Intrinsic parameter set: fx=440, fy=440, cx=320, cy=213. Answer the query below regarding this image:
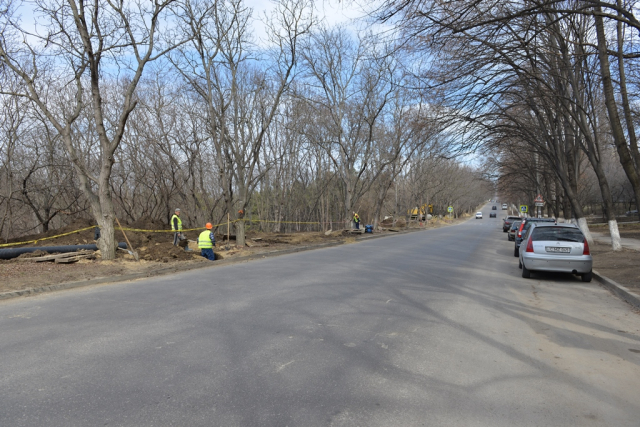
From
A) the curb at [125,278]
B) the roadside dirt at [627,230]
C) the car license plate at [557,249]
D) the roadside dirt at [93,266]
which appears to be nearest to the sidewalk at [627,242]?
the roadside dirt at [627,230]

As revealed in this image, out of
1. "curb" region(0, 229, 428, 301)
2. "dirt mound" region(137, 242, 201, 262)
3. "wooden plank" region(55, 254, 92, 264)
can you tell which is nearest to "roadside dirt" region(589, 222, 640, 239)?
"curb" region(0, 229, 428, 301)

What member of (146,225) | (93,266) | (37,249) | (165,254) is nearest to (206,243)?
(165,254)

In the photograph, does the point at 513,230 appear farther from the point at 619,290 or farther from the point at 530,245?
the point at 619,290

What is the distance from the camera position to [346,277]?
11031mm

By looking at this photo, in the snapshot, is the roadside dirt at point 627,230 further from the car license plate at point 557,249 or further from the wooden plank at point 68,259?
the wooden plank at point 68,259

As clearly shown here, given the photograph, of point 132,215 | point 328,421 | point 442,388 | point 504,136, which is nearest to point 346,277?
point 442,388

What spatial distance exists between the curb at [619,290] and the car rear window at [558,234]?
1.21 metres

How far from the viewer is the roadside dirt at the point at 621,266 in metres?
10.7

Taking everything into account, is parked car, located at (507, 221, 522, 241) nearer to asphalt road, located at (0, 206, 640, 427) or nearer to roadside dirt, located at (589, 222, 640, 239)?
roadside dirt, located at (589, 222, 640, 239)

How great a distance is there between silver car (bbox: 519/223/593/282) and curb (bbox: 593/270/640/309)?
420mm

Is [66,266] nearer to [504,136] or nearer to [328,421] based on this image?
[328,421]

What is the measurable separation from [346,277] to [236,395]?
7238mm

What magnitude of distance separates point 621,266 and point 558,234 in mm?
3433

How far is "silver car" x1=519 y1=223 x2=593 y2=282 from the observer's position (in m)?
11.3
